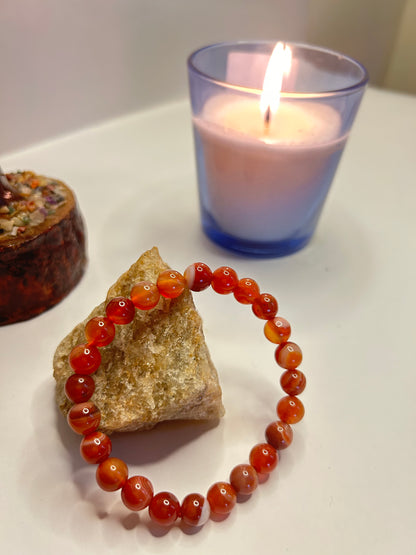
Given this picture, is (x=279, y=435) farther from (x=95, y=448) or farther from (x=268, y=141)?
(x=268, y=141)

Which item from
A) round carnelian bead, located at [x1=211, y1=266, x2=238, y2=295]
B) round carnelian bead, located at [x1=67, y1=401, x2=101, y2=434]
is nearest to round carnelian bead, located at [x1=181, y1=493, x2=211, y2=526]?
round carnelian bead, located at [x1=67, y1=401, x2=101, y2=434]

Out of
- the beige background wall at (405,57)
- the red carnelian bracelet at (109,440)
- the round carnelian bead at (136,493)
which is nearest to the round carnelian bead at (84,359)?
the red carnelian bracelet at (109,440)

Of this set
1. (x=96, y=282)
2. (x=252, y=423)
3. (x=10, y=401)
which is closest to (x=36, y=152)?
(x=96, y=282)

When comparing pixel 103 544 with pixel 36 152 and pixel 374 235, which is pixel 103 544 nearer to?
pixel 374 235

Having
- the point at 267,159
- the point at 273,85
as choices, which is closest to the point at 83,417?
the point at 267,159

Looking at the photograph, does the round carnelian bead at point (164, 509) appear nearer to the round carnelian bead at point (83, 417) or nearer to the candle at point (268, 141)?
the round carnelian bead at point (83, 417)

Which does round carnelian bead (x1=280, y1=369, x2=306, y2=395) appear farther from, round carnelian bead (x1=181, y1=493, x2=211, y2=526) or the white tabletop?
round carnelian bead (x1=181, y1=493, x2=211, y2=526)
